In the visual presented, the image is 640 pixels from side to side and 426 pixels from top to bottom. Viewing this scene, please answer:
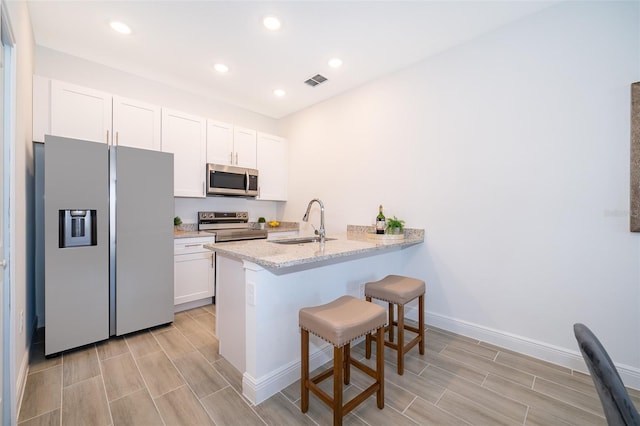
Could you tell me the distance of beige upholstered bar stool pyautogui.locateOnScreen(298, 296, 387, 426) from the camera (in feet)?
4.53

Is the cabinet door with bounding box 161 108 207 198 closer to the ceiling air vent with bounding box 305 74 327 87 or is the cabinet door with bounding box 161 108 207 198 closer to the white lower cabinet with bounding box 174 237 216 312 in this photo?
the white lower cabinet with bounding box 174 237 216 312

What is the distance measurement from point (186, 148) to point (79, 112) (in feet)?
3.34

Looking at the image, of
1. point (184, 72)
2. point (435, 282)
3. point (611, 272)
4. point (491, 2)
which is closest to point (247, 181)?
point (184, 72)

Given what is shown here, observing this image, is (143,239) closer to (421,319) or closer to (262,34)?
(262,34)

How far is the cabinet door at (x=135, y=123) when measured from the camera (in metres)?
2.87

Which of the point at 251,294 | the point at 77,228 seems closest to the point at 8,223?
the point at 77,228

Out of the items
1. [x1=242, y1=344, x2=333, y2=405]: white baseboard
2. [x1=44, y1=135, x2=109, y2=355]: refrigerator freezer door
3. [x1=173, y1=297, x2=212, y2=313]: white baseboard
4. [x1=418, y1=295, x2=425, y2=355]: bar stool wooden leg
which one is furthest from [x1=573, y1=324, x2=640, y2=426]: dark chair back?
[x1=173, y1=297, x2=212, y2=313]: white baseboard

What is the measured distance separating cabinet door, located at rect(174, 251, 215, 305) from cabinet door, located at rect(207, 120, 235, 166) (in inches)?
51.5

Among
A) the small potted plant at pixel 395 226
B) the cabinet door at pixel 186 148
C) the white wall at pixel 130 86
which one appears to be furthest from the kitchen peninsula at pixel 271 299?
the white wall at pixel 130 86

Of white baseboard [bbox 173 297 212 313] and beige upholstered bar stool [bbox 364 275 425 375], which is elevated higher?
beige upholstered bar stool [bbox 364 275 425 375]

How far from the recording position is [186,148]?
3363 mm

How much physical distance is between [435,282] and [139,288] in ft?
9.50

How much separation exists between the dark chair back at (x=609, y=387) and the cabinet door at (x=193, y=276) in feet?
10.6

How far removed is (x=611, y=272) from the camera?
190 centimetres
